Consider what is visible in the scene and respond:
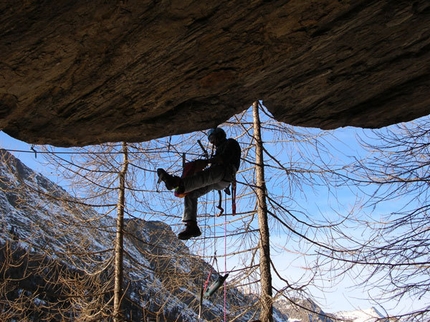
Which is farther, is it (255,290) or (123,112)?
(255,290)

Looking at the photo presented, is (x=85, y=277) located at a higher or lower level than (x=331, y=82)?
lower

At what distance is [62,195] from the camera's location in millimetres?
9000

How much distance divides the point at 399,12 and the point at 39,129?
4.21m

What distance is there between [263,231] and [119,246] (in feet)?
9.57

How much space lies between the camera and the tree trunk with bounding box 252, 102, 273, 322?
7.39m

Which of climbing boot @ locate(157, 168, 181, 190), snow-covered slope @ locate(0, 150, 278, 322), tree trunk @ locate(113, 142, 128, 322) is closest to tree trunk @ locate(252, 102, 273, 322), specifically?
snow-covered slope @ locate(0, 150, 278, 322)

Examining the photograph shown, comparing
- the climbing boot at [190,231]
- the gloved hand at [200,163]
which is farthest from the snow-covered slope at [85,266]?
the gloved hand at [200,163]

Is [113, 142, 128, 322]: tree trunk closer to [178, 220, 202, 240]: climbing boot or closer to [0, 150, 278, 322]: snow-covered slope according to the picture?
[0, 150, 278, 322]: snow-covered slope

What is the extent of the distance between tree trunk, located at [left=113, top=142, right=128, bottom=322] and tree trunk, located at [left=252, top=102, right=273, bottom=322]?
263 centimetres

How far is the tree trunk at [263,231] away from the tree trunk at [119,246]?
263 cm

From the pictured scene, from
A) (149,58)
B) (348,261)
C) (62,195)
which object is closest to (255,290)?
(348,261)

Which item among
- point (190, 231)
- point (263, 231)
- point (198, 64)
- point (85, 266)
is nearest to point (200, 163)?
point (190, 231)

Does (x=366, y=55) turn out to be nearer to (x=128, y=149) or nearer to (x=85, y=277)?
(x=128, y=149)

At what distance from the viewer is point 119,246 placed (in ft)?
27.6
